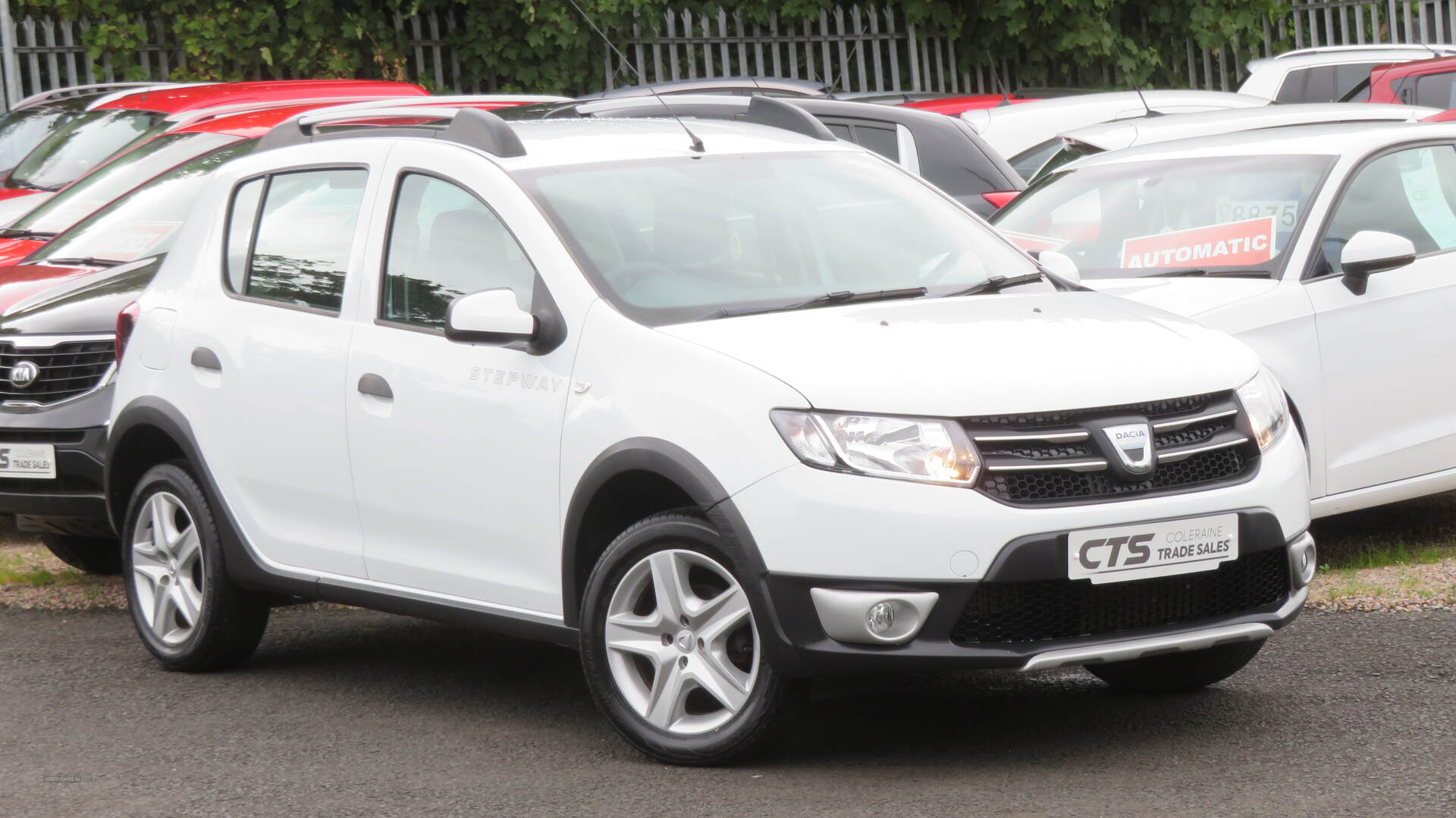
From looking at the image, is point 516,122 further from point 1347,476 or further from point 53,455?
point 1347,476

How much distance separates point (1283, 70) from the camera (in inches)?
650

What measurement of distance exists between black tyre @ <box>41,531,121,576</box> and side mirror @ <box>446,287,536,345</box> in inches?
156

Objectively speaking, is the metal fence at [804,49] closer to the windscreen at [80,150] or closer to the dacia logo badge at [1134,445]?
the windscreen at [80,150]

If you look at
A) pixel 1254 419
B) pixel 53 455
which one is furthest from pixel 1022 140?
pixel 1254 419

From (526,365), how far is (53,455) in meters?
3.16

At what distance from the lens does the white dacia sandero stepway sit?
4684 mm

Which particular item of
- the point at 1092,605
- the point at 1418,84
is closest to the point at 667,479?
the point at 1092,605

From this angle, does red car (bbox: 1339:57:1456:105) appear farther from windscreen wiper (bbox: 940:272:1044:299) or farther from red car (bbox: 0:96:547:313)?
windscreen wiper (bbox: 940:272:1044:299)

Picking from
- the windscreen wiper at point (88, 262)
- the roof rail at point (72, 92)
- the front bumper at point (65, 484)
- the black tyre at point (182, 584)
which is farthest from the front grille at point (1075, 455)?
the roof rail at point (72, 92)

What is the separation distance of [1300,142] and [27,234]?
631cm

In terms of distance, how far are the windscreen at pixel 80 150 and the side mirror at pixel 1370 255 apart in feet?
25.8

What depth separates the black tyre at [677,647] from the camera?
4914 millimetres

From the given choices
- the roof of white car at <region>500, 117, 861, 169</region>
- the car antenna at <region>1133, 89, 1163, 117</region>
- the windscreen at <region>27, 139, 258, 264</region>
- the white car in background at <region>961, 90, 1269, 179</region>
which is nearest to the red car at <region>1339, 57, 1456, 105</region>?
the white car in background at <region>961, 90, 1269, 179</region>

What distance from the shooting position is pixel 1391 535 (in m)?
8.34
